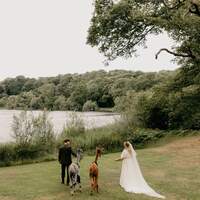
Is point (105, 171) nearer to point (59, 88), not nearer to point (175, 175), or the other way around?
point (175, 175)

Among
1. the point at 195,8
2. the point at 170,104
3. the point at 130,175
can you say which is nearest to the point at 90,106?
the point at 170,104

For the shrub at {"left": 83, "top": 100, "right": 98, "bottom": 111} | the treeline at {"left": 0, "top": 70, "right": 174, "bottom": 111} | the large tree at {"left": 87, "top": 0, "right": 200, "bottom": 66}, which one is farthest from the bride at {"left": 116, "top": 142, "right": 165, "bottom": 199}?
the shrub at {"left": 83, "top": 100, "right": 98, "bottom": 111}

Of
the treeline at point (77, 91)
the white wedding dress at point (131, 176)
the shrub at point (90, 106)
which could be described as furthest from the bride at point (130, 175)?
the shrub at point (90, 106)

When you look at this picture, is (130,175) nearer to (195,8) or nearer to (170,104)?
(170,104)

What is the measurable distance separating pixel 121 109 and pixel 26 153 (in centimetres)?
1224

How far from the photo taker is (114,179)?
17.9m

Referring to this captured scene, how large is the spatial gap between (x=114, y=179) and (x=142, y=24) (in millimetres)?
18452

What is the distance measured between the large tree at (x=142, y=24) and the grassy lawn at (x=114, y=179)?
31.7 feet

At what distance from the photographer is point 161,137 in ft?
107

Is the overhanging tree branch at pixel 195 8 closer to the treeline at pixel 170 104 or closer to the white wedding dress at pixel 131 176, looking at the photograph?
the treeline at pixel 170 104

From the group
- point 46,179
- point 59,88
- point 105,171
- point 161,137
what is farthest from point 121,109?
point 59,88

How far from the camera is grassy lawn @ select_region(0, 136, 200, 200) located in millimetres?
14779

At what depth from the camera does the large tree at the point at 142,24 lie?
30.8m

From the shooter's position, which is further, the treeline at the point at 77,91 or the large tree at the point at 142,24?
the treeline at the point at 77,91
